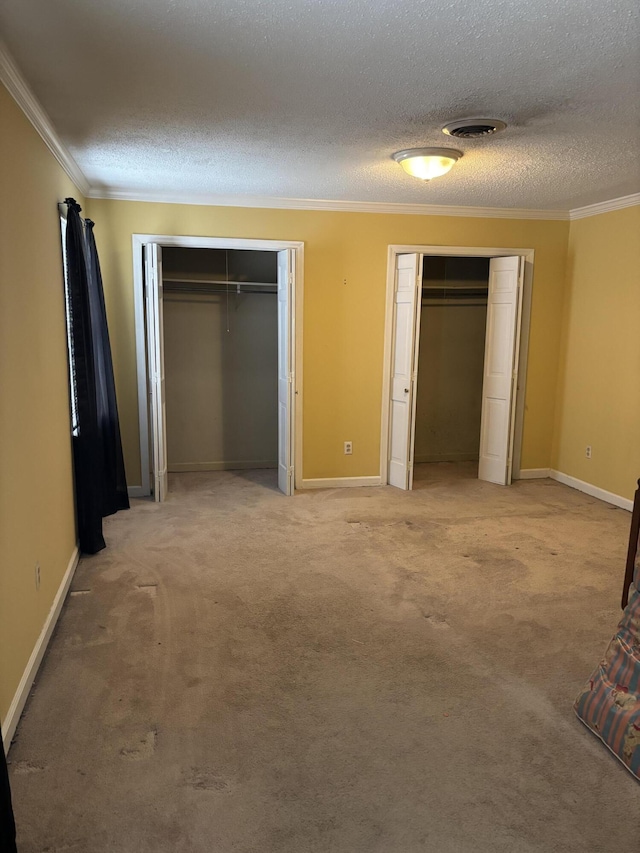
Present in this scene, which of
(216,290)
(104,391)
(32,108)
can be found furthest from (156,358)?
(32,108)

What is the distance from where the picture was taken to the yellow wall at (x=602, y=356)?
5.04 metres

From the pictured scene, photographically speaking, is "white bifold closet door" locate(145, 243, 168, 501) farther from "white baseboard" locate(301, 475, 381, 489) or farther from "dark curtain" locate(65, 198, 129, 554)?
"white baseboard" locate(301, 475, 381, 489)

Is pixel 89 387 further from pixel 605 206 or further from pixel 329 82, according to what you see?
pixel 605 206

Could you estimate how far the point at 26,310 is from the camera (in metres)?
2.72

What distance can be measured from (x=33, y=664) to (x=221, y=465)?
3.78 metres

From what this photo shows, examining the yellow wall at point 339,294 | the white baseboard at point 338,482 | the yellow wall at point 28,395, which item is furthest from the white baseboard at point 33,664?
the white baseboard at point 338,482

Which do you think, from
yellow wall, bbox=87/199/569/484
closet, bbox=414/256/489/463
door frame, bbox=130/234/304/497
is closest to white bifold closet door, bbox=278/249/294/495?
door frame, bbox=130/234/304/497

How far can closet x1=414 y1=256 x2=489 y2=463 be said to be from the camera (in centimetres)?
659

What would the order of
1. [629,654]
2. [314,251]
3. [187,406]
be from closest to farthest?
[629,654] < [314,251] < [187,406]

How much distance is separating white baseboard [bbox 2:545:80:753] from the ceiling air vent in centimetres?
310

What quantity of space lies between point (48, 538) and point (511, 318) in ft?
14.2

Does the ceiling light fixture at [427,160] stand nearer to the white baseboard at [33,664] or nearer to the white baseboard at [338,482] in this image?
the white baseboard at [338,482]

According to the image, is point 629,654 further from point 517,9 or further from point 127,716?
point 517,9

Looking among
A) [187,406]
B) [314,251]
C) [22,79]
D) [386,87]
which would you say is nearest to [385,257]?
[314,251]
